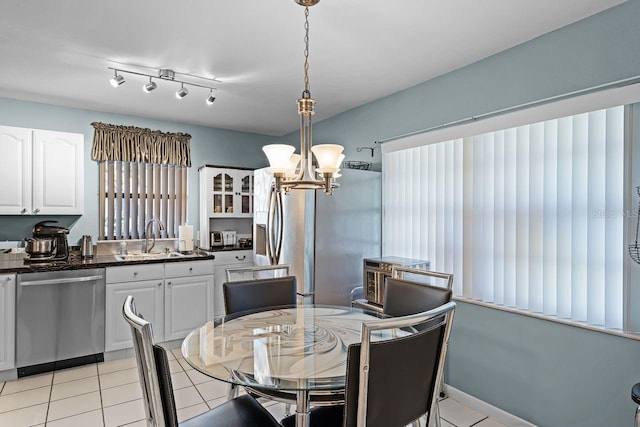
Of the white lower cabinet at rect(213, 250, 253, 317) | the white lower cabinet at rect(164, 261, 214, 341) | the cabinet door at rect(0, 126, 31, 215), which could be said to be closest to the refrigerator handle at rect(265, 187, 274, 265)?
the white lower cabinet at rect(164, 261, 214, 341)

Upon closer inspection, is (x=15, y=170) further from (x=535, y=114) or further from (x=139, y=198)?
(x=535, y=114)

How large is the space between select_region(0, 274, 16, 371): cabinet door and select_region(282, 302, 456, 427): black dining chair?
3083 mm

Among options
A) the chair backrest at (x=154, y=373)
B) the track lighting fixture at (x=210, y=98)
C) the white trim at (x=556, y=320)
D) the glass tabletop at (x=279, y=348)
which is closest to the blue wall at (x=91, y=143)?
the track lighting fixture at (x=210, y=98)

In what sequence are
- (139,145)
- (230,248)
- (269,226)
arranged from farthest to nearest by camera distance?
(230,248) < (139,145) < (269,226)

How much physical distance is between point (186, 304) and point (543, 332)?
3168mm

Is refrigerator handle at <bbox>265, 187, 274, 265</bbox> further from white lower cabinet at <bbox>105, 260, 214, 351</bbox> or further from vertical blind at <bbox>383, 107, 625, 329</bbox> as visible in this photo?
vertical blind at <bbox>383, 107, 625, 329</bbox>

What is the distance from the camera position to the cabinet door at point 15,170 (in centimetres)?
332

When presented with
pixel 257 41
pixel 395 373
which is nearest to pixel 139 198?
pixel 257 41

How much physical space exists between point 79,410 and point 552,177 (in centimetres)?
345

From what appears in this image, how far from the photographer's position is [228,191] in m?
4.71

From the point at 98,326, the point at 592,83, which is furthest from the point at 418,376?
the point at 98,326

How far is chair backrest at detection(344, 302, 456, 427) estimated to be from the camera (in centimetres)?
113

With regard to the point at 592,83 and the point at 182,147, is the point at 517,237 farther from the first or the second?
the point at 182,147

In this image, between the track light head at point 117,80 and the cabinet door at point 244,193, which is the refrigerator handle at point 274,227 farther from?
the track light head at point 117,80
